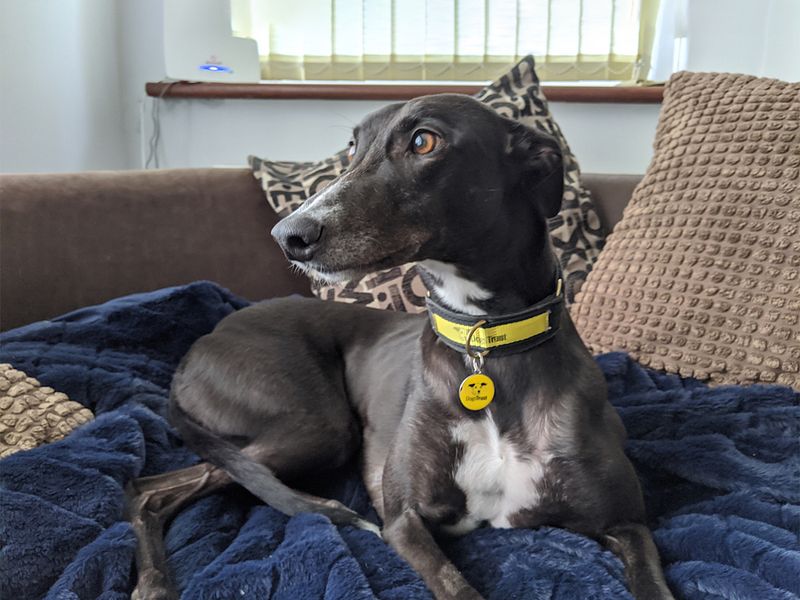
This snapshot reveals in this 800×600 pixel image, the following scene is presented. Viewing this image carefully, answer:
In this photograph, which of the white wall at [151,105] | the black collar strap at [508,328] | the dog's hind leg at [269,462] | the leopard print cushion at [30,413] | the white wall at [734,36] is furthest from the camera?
the white wall at [734,36]

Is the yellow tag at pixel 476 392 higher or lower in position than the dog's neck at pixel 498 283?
lower

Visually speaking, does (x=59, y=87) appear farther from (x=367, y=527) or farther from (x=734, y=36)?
(x=734, y=36)

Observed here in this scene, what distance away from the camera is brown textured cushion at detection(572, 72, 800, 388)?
66.6 inches

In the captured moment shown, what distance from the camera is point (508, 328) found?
1198 millimetres

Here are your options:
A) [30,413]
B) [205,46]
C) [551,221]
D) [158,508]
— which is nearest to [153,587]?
[158,508]

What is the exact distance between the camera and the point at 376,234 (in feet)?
3.65

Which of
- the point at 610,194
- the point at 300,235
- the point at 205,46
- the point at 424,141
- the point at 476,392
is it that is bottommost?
the point at 476,392

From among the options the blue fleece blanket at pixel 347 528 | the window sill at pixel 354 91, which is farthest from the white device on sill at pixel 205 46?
the blue fleece blanket at pixel 347 528

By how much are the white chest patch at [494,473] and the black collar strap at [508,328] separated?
0.44 ft

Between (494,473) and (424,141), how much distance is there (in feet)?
1.87

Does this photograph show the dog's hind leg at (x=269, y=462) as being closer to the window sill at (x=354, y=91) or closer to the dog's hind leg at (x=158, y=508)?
the dog's hind leg at (x=158, y=508)

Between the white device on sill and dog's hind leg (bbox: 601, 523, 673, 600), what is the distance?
98.5 inches

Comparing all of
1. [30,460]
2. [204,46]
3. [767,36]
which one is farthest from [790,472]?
[204,46]

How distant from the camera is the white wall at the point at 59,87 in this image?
2.50m
